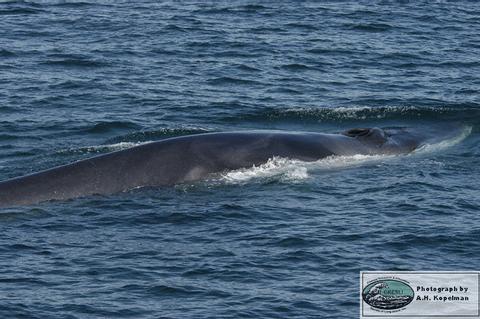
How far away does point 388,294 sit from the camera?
76.0 feet

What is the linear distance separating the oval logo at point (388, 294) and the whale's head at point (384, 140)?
35.1 feet

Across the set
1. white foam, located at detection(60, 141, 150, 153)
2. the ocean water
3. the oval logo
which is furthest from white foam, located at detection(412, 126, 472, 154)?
the oval logo

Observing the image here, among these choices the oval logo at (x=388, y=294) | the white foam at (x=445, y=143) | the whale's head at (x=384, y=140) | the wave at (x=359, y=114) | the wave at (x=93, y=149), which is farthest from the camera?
the wave at (x=359, y=114)

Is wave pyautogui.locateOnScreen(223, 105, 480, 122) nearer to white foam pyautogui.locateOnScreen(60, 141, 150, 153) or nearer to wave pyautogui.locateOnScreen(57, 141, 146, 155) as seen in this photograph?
white foam pyautogui.locateOnScreen(60, 141, 150, 153)

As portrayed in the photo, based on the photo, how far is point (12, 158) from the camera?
35.3 m

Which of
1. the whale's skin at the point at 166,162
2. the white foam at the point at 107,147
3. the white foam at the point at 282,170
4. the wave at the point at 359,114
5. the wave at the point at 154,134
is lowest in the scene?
the wave at the point at 359,114

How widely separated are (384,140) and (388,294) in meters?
12.4

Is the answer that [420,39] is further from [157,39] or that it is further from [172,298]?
[172,298]

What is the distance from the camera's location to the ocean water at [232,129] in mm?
24422

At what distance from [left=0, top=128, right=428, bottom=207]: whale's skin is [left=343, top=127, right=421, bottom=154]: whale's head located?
3.56 ft

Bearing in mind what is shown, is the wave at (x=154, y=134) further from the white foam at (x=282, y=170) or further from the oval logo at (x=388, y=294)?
the oval logo at (x=388, y=294)

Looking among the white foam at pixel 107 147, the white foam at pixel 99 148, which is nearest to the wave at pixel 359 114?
the white foam at pixel 107 147

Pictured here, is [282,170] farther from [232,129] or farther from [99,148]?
[232,129]

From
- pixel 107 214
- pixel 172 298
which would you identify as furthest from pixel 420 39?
pixel 172 298
